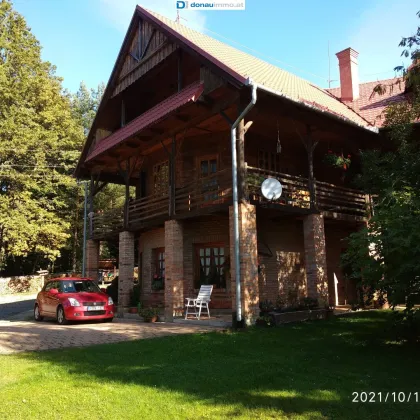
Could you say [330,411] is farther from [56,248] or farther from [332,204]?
[56,248]

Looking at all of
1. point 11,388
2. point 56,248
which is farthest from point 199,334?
point 56,248

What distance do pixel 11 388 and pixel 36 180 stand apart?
29.5 metres

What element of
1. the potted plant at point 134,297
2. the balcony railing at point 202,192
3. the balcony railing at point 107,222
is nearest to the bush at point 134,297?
the potted plant at point 134,297

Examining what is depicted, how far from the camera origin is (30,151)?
3175 cm

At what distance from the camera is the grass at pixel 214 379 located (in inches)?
182

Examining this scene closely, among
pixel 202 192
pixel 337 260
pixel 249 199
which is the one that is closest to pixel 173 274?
pixel 202 192

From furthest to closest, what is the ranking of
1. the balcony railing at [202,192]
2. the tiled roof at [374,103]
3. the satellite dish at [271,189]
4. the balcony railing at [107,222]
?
the balcony railing at [107,222] → the tiled roof at [374,103] → the balcony railing at [202,192] → the satellite dish at [271,189]

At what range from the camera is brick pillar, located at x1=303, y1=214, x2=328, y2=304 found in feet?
42.2

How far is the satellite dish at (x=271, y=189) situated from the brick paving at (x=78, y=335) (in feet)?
12.7

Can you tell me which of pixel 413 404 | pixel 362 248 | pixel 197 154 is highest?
pixel 197 154

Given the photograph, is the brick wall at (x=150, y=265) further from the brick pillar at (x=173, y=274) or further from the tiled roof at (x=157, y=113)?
the tiled roof at (x=157, y=113)

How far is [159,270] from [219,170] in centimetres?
482

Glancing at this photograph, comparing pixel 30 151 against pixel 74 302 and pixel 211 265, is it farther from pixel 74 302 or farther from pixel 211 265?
pixel 211 265

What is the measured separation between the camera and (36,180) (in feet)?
107
